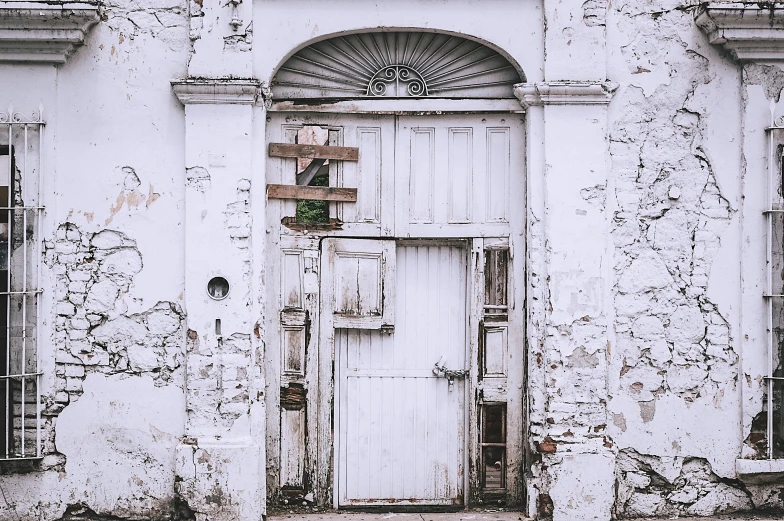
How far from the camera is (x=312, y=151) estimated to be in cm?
584

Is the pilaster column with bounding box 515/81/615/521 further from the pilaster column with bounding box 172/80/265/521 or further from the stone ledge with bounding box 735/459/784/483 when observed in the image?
the pilaster column with bounding box 172/80/265/521

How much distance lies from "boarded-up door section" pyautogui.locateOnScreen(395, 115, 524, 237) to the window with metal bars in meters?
2.57

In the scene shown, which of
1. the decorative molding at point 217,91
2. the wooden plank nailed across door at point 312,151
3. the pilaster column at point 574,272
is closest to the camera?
the decorative molding at point 217,91

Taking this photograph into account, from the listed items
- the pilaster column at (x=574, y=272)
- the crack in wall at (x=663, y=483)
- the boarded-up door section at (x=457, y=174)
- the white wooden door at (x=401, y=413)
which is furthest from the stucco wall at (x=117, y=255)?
the crack in wall at (x=663, y=483)

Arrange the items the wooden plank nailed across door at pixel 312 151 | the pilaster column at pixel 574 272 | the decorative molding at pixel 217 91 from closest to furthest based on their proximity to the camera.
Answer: the decorative molding at pixel 217 91, the pilaster column at pixel 574 272, the wooden plank nailed across door at pixel 312 151

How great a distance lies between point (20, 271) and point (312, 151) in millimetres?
2219

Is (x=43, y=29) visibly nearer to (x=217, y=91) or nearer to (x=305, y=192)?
(x=217, y=91)

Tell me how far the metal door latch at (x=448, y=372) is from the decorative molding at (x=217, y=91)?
2333 millimetres

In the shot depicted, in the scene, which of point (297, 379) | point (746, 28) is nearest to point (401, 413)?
point (297, 379)

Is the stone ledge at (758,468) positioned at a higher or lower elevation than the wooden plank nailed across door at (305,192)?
lower

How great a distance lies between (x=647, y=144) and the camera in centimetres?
565

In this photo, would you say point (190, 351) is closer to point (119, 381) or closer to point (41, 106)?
point (119, 381)

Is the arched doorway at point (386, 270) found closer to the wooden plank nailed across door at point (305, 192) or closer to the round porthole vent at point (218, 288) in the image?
the wooden plank nailed across door at point (305, 192)

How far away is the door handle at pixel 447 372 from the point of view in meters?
5.88
